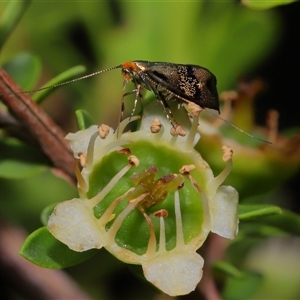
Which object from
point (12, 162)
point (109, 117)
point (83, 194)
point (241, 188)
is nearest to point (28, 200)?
point (109, 117)

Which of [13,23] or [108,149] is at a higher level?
[13,23]

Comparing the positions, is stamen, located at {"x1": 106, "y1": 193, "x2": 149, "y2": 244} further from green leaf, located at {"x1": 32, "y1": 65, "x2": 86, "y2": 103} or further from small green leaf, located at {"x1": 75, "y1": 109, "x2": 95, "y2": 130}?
green leaf, located at {"x1": 32, "y1": 65, "x2": 86, "y2": 103}

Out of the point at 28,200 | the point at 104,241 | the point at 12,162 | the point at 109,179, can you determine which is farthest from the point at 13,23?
the point at 28,200

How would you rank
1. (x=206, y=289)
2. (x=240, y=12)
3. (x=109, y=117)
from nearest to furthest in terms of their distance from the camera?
(x=206, y=289) → (x=240, y=12) → (x=109, y=117)

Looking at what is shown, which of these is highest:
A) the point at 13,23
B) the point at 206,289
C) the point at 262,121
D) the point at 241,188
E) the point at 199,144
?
the point at 13,23

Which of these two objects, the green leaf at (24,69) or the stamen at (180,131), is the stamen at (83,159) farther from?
the green leaf at (24,69)

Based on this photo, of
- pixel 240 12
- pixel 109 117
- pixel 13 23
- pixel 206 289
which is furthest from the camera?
pixel 109 117

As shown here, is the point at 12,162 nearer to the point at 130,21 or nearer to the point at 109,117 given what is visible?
the point at 109,117

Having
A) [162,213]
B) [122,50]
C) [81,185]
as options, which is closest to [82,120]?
[81,185]

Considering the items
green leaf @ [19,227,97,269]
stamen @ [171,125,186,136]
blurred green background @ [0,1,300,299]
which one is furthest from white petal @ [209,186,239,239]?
blurred green background @ [0,1,300,299]

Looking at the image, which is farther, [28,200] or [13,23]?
[28,200]
